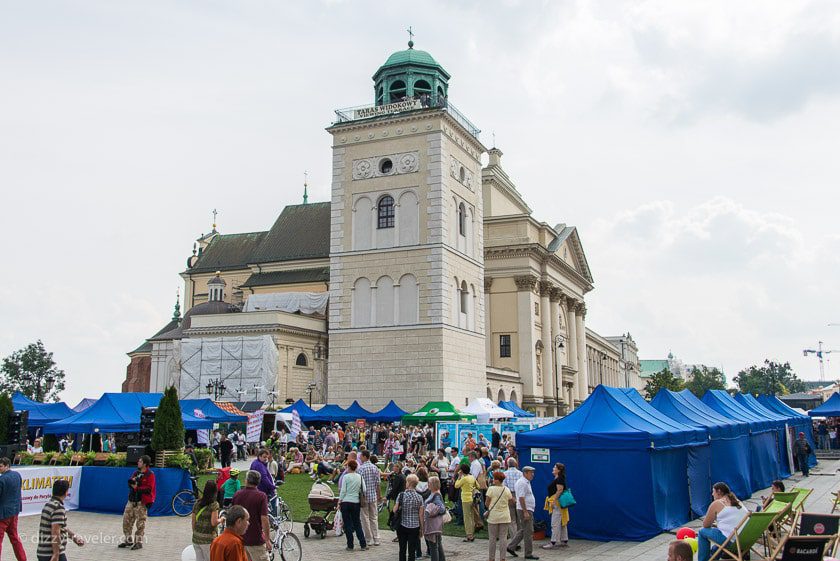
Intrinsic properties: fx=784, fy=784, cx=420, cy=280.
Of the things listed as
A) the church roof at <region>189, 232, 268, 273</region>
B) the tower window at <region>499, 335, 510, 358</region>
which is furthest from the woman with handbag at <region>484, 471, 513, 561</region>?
the church roof at <region>189, 232, 268, 273</region>

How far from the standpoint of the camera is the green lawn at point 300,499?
18.7 meters

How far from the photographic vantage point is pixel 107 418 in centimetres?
2908

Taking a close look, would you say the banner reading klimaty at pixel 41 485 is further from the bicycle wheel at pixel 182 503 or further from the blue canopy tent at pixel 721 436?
the blue canopy tent at pixel 721 436

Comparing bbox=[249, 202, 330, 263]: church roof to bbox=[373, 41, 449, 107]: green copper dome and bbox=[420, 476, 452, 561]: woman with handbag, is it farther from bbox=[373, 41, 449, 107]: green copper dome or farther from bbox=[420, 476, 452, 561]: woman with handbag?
bbox=[420, 476, 452, 561]: woman with handbag

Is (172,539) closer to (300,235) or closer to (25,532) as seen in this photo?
(25,532)

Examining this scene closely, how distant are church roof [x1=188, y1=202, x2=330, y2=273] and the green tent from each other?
84.8 feet

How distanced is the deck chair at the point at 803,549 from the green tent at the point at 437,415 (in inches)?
1013

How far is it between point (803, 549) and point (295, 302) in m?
49.4

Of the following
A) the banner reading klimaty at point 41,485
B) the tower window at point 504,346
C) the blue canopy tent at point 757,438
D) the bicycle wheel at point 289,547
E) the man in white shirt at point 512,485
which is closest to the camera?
the bicycle wheel at point 289,547

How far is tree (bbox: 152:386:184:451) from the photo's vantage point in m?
21.2

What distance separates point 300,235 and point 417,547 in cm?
5315

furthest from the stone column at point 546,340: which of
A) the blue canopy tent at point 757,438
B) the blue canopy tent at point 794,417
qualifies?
the blue canopy tent at point 757,438

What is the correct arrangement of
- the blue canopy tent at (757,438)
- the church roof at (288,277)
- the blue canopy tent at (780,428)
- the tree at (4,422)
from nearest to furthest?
1. the tree at (4,422)
2. the blue canopy tent at (757,438)
3. the blue canopy tent at (780,428)
4. the church roof at (288,277)

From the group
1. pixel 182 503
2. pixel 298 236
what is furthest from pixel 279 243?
pixel 182 503
